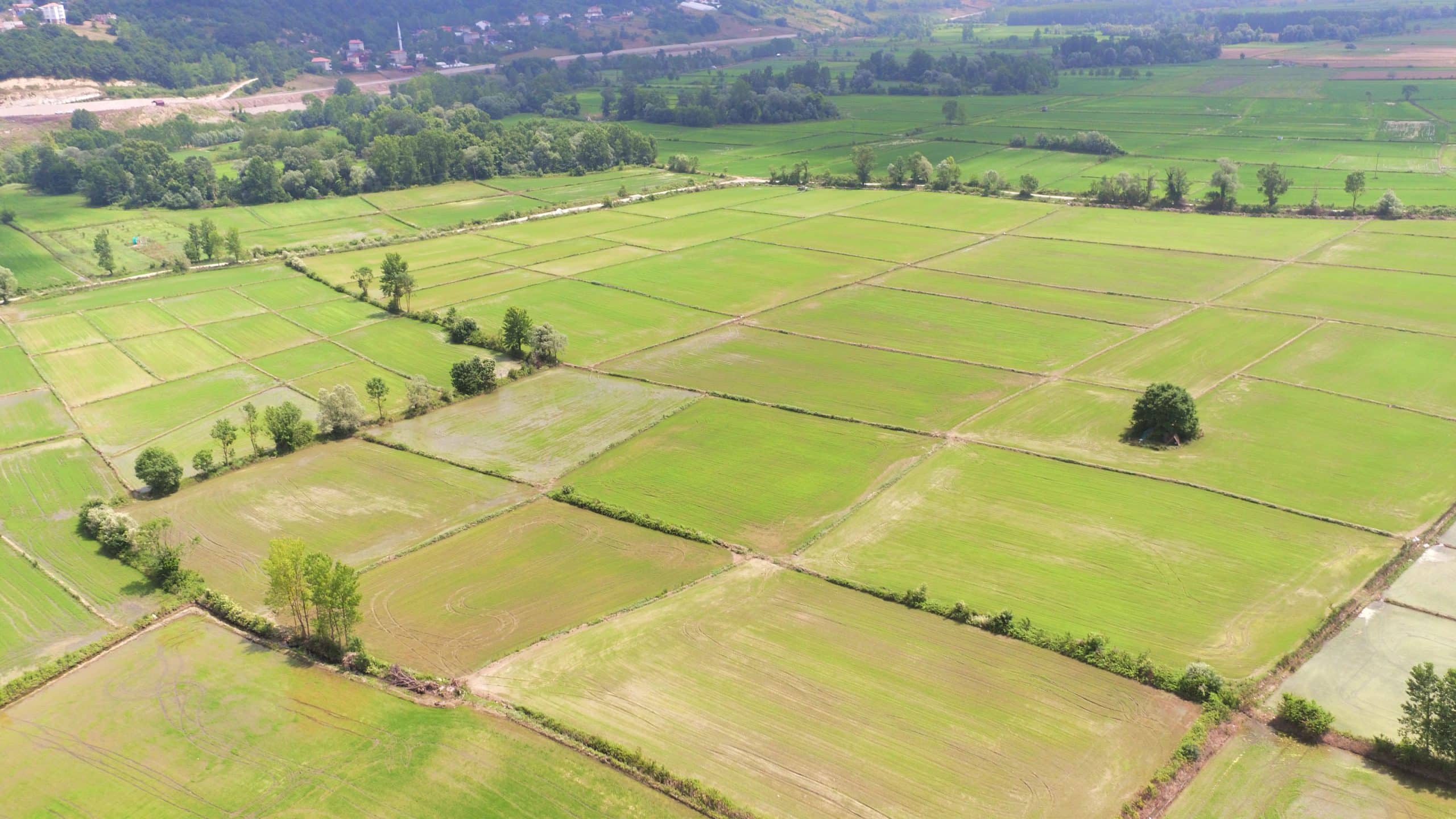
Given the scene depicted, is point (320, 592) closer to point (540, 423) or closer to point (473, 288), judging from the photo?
point (540, 423)

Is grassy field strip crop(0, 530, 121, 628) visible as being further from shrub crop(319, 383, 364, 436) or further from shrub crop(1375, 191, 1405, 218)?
shrub crop(1375, 191, 1405, 218)

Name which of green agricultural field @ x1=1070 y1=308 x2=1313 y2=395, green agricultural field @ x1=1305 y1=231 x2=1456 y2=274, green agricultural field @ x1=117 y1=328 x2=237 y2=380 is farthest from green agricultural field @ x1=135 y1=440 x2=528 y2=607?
green agricultural field @ x1=1305 y1=231 x2=1456 y2=274

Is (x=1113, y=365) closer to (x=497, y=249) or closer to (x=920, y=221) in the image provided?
(x=920, y=221)

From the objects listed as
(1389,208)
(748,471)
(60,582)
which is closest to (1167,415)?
(748,471)

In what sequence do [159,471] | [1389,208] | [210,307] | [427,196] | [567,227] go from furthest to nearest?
1. [427,196]
2. [567,227]
3. [1389,208]
4. [210,307]
5. [159,471]

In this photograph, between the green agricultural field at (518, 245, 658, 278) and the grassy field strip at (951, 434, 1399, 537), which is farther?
the green agricultural field at (518, 245, 658, 278)

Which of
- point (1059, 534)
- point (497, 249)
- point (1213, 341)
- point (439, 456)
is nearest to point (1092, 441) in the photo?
point (1059, 534)
